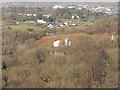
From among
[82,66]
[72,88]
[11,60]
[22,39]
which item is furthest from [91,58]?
[22,39]

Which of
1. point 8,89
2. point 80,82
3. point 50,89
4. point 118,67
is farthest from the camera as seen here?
point 118,67

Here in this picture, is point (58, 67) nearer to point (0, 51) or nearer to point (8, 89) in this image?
point (8, 89)

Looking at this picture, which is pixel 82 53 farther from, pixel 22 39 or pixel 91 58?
pixel 22 39

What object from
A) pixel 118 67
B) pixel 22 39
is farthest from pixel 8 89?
pixel 22 39

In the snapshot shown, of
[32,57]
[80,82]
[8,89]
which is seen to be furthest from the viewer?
[32,57]

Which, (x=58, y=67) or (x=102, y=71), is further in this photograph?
(x=58, y=67)

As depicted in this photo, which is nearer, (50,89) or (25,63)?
(50,89)

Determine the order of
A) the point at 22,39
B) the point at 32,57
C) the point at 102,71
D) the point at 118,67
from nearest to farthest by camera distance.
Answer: the point at 102,71, the point at 118,67, the point at 32,57, the point at 22,39

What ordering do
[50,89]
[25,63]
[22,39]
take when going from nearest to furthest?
[50,89] → [25,63] → [22,39]

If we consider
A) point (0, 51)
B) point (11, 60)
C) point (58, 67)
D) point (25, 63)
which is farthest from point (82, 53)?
point (0, 51)
